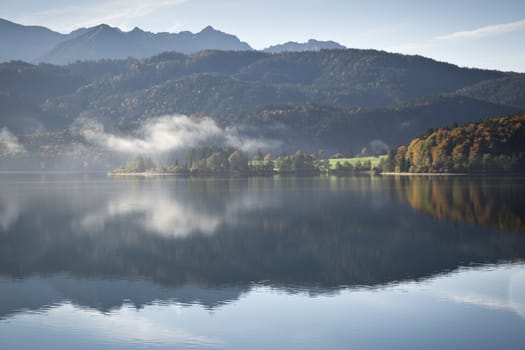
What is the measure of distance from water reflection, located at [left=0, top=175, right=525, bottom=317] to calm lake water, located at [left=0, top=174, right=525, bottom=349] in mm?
169

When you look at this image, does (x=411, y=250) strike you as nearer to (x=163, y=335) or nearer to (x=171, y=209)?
(x=163, y=335)

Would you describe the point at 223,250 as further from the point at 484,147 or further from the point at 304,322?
the point at 484,147

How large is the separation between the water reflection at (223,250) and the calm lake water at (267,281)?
0.55 feet

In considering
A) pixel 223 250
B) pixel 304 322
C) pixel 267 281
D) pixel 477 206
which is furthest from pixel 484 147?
pixel 304 322

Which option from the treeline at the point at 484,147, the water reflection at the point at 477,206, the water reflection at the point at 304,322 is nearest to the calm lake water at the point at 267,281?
the water reflection at the point at 304,322

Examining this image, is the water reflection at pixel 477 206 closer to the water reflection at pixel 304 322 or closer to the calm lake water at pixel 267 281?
the calm lake water at pixel 267 281

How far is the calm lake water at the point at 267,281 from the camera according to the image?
2928 centimetres

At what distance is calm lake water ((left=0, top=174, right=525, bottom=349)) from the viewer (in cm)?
2928

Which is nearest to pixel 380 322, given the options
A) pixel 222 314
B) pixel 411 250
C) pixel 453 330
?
pixel 453 330

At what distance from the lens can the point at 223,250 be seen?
52.0 m

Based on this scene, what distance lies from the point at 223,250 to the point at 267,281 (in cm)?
1229

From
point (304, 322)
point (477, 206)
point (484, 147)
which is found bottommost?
point (304, 322)

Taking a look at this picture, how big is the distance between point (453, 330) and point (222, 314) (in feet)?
38.8

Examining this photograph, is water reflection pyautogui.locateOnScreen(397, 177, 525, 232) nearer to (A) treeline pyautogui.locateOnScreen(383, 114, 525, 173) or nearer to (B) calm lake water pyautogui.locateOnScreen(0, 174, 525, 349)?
(B) calm lake water pyautogui.locateOnScreen(0, 174, 525, 349)
